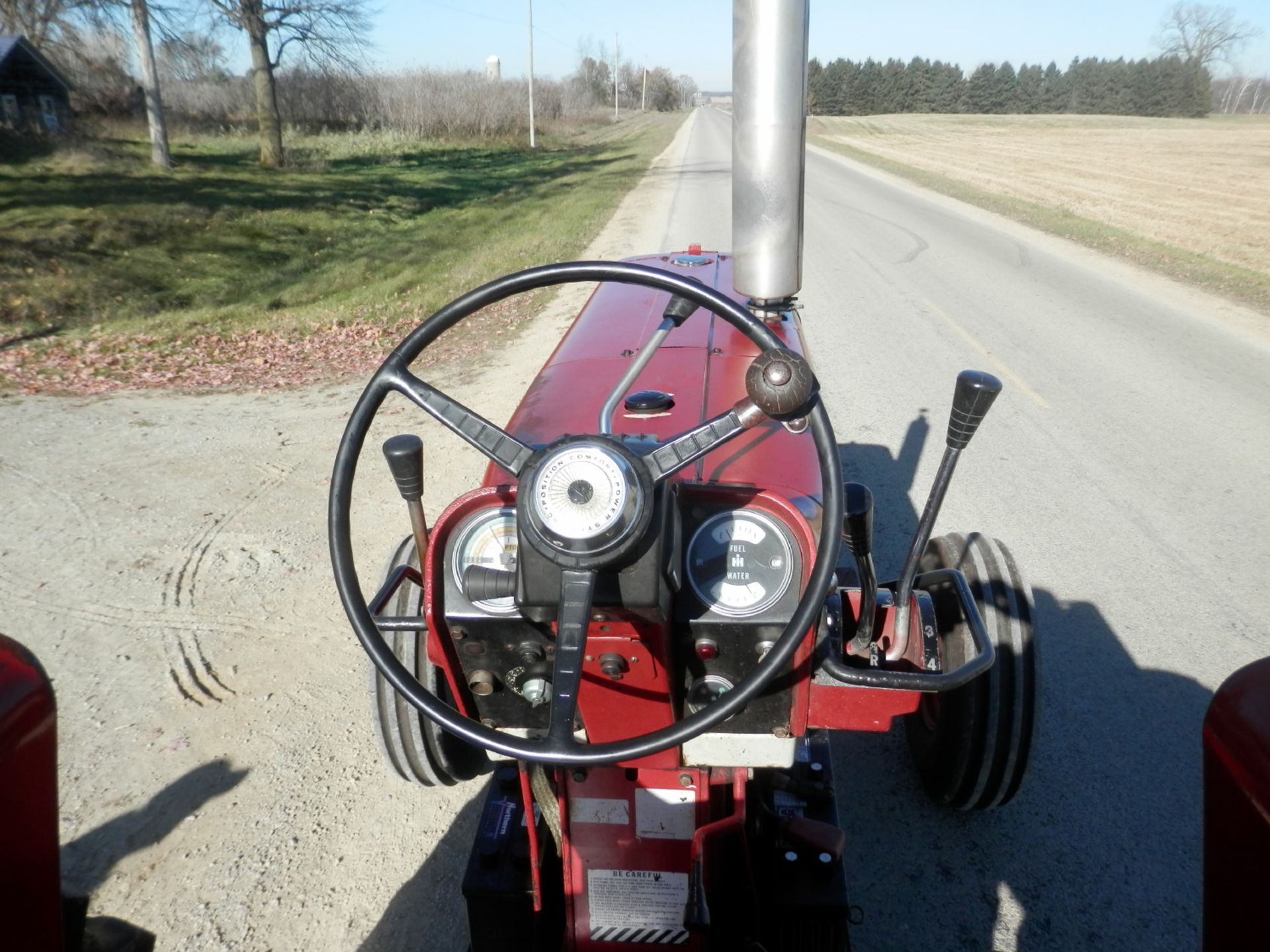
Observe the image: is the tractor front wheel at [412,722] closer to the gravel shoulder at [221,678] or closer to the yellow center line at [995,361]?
the gravel shoulder at [221,678]

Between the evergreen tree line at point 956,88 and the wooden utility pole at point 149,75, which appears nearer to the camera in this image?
the wooden utility pole at point 149,75

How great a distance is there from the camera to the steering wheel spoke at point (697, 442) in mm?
1533

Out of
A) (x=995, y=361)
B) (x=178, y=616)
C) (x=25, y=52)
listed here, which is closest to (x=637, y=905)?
(x=178, y=616)

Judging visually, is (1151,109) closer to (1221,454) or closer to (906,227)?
(906,227)

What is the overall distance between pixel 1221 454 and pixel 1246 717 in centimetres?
570

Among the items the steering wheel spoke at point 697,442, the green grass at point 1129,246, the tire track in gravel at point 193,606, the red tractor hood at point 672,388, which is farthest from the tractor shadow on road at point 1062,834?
the green grass at point 1129,246

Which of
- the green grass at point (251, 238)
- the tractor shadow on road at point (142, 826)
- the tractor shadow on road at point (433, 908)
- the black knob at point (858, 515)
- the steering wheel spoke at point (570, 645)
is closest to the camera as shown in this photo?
the steering wheel spoke at point (570, 645)

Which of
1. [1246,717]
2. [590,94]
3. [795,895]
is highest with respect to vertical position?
[590,94]

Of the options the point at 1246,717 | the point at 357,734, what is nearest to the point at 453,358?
the point at 357,734

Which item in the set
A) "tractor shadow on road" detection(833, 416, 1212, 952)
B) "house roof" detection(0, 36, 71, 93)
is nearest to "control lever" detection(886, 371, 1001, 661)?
"tractor shadow on road" detection(833, 416, 1212, 952)

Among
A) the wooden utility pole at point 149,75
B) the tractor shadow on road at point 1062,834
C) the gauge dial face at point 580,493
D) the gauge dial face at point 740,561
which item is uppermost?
the wooden utility pole at point 149,75

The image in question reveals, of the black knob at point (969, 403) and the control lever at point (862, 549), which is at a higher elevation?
the black knob at point (969, 403)

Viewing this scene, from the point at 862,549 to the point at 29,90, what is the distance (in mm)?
35274

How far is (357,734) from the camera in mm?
3500
